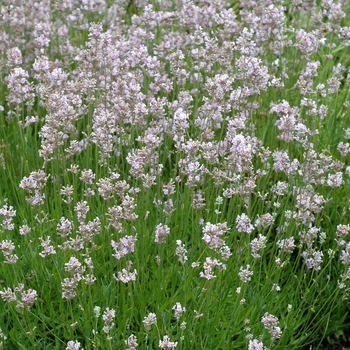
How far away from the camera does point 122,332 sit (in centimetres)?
297

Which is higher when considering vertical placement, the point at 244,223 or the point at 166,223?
the point at 244,223

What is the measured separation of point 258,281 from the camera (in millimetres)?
3275

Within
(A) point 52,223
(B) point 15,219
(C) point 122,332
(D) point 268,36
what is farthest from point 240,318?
(D) point 268,36

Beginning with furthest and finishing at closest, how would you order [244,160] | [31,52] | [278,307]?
[31,52] → [278,307] → [244,160]

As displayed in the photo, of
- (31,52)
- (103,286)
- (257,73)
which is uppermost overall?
(257,73)

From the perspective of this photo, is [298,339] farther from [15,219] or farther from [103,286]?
[15,219]

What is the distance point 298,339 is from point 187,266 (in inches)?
24.3

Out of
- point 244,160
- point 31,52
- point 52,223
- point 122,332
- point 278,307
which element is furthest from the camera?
point 31,52

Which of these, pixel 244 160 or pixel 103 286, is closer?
pixel 244 160

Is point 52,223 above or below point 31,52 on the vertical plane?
below

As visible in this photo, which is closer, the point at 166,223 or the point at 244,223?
the point at 244,223

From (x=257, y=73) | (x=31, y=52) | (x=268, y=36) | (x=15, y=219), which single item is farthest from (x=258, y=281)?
(x=31, y=52)

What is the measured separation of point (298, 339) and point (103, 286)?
0.94 meters

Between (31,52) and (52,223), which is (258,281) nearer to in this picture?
(52,223)
